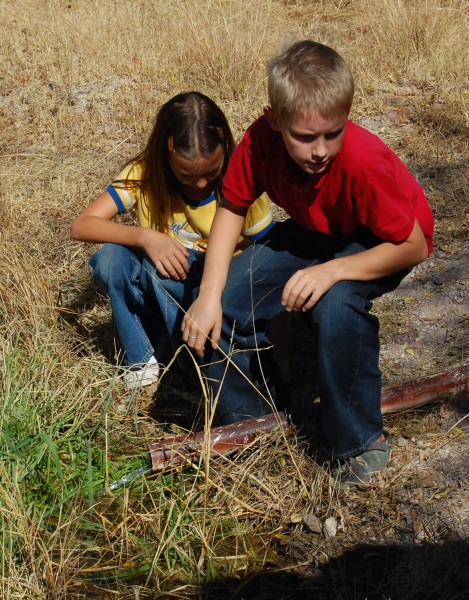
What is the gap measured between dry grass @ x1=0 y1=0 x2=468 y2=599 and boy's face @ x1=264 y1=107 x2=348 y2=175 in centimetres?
94

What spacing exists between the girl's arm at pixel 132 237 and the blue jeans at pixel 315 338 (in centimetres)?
22

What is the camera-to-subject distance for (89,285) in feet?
13.1

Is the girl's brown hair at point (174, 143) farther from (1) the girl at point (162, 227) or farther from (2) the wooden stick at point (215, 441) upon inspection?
(2) the wooden stick at point (215, 441)

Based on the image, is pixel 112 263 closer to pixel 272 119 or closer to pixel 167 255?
pixel 167 255

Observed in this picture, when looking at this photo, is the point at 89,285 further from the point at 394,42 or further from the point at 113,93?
the point at 394,42

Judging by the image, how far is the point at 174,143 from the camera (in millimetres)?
2889

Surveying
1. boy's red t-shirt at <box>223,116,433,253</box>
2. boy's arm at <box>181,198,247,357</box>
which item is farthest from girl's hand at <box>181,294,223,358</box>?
boy's red t-shirt at <box>223,116,433,253</box>

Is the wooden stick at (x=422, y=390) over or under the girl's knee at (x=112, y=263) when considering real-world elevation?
under

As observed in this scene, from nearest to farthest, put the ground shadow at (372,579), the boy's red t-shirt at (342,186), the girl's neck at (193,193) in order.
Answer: the ground shadow at (372,579) → the boy's red t-shirt at (342,186) → the girl's neck at (193,193)

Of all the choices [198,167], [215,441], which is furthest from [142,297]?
[215,441]

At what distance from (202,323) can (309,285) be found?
0.40 metres

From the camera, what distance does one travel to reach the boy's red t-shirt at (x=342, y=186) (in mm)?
2342

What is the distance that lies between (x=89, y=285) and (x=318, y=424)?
164 centimetres

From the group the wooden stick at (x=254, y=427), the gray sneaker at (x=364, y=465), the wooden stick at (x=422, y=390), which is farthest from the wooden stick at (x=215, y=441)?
the wooden stick at (x=422, y=390)
